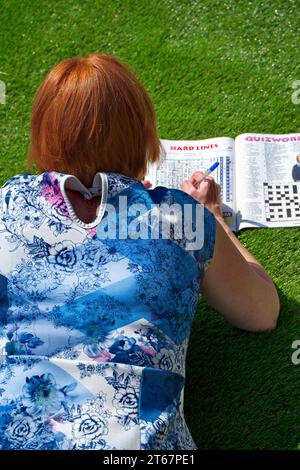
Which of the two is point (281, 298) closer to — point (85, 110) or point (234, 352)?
point (234, 352)

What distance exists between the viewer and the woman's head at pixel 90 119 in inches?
54.8

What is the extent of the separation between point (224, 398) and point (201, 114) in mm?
890

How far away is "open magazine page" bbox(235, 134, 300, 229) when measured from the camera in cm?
198

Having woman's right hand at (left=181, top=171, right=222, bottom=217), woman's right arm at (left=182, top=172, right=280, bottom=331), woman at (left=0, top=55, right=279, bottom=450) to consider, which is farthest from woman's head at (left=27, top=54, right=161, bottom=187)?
woman's right hand at (left=181, top=171, right=222, bottom=217)

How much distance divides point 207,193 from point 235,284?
0.30 m

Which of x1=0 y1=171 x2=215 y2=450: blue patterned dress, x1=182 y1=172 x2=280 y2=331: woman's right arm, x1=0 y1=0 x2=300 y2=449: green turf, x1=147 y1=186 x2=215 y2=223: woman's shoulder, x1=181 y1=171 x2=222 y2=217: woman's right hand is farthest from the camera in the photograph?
x1=181 y1=171 x2=222 y2=217: woman's right hand

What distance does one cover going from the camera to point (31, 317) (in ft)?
4.32

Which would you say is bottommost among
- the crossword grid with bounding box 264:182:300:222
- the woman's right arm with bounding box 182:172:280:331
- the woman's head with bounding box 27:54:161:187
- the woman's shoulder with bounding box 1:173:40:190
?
the woman's right arm with bounding box 182:172:280:331

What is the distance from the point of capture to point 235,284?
1616mm

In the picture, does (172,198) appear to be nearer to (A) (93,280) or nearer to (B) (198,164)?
(A) (93,280)

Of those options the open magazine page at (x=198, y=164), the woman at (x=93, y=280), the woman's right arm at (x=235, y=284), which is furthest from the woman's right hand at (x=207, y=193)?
the woman at (x=93, y=280)

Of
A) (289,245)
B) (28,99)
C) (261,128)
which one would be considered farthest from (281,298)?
(28,99)

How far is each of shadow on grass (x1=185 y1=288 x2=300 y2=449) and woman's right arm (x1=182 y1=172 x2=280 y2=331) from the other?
4 cm

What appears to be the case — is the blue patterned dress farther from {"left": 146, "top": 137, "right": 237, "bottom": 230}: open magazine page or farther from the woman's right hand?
{"left": 146, "top": 137, "right": 237, "bottom": 230}: open magazine page
